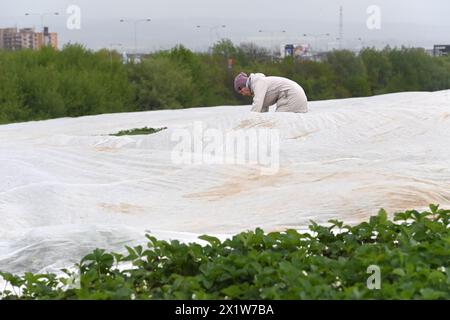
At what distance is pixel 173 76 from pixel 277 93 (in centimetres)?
1420

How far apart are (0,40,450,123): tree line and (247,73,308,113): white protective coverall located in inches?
401

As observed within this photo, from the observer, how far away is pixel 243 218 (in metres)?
7.09

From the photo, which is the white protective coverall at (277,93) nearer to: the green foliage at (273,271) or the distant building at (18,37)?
the green foliage at (273,271)

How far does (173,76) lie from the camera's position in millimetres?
26500

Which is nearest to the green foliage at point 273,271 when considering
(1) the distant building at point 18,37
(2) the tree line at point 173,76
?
(2) the tree line at point 173,76

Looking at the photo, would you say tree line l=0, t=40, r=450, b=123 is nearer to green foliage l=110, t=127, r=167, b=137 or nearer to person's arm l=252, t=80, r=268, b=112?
green foliage l=110, t=127, r=167, b=137

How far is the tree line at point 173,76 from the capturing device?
2245 centimetres

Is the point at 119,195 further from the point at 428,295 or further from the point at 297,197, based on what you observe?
the point at 428,295

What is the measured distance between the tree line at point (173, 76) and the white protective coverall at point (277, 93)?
401 inches

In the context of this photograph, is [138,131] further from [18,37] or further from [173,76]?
[18,37]

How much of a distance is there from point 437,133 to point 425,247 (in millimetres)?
6269

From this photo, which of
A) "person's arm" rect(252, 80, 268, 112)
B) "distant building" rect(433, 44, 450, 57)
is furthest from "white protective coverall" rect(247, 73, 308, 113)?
"distant building" rect(433, 44, 450, 57)

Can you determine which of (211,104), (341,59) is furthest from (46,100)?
(341,59)

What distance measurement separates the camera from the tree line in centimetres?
Answer: 2245
